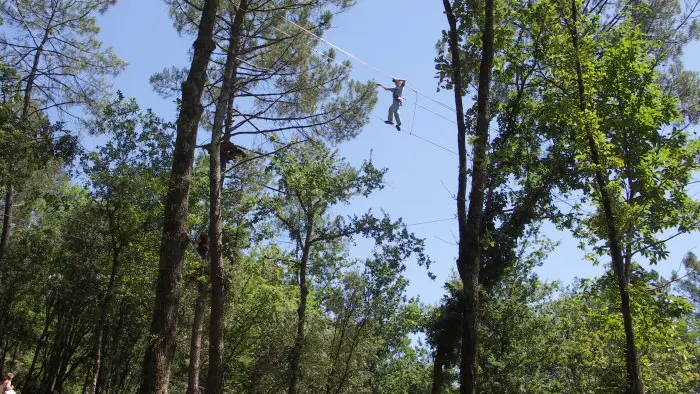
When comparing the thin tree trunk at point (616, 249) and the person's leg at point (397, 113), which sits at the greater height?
the person's leg at point (397, 113)

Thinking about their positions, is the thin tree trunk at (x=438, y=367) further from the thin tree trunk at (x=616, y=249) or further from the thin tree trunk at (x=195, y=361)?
the thin tree trunk at (x=616, y=249)

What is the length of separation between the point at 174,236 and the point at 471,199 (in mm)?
4108

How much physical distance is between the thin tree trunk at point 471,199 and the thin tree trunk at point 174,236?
3668 mm

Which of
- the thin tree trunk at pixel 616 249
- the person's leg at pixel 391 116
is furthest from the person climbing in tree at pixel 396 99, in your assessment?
the thin tree trunk at pixel 616 249

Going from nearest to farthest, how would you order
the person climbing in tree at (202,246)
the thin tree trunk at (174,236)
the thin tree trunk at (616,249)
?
the thin tree trunk at (174,236) < the thin tree trunk at (616,249) < the person climbing in tree at (202,246)

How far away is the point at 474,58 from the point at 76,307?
49.5ft

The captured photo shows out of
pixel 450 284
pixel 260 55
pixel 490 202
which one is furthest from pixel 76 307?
pixel 490 202

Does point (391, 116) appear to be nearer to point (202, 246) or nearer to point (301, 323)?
point (202, 246)

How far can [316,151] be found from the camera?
16562mm

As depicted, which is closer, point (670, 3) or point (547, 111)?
point (547, 111)

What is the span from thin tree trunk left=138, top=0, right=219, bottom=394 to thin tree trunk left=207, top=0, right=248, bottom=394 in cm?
488

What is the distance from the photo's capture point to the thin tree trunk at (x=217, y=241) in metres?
12.6

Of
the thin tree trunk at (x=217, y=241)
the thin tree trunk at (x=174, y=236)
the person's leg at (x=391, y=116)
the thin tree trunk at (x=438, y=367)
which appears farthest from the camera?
the thin tree trunk at (x=438, y=367)

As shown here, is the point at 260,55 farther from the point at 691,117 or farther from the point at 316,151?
the point at 691,117
